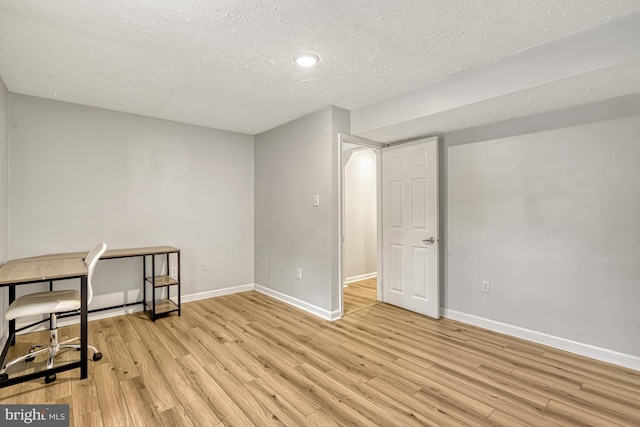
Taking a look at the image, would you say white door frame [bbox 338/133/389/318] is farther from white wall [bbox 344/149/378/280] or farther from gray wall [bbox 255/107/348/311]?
white wall [bbox 344/149/378/280]

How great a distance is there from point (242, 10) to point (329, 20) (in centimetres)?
53

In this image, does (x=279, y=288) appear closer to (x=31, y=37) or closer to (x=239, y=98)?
(x=239, y=98)

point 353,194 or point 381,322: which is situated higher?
point 353,194

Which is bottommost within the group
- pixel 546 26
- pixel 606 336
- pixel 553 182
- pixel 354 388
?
pixel 354 388

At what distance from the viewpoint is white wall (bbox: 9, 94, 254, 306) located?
10.4 feet

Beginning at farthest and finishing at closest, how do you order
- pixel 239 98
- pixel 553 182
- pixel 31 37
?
pixel 239 98
pixel 553 182
pixel 31 37

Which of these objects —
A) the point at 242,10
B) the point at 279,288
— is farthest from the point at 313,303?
the point at 242,10

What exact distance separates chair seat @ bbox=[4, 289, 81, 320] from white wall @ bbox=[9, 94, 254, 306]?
1106 millimetres

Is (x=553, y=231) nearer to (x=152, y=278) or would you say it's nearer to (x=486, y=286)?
(x=486, y=286)

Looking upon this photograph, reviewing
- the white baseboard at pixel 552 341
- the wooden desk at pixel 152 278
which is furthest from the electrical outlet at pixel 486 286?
the wooden desk at pixel 152 278

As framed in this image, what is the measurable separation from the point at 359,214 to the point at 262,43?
148 inches

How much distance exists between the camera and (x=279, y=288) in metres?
4.29

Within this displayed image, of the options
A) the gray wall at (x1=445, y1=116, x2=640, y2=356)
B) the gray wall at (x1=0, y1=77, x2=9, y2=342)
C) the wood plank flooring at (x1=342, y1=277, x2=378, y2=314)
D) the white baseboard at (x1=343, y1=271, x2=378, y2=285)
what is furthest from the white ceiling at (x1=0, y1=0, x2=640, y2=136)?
the white baseboard at (x1=343, y1=271, x2=378, y2=285)

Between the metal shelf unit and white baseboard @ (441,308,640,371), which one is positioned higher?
the metal shelf unit
